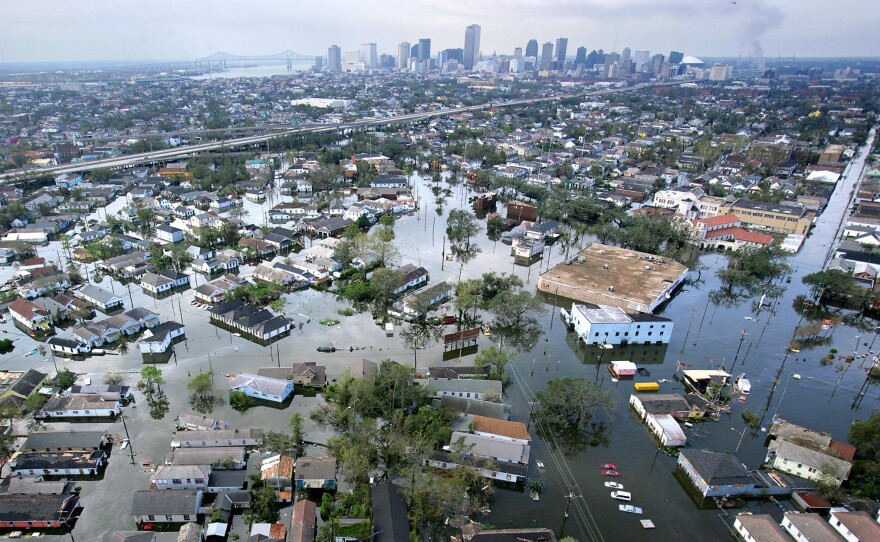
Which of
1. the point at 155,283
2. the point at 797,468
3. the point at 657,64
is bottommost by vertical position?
the point at 155,283

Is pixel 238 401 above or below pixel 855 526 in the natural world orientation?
below

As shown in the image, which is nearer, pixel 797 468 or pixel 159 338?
pixel 797 468

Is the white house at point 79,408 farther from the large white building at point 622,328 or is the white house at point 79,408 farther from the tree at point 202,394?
the large white building at point 622,328

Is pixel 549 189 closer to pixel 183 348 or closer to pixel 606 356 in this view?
pixel 606 356

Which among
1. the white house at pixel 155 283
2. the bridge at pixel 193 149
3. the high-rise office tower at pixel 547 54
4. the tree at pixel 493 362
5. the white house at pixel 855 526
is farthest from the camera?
the high-rise office tower at pixel 547 54

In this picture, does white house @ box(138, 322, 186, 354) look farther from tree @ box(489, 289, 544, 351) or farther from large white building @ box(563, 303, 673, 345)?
large white building @ box(563, 303, 673, 345)

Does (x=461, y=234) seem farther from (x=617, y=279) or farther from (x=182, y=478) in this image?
(x=182, y=478)

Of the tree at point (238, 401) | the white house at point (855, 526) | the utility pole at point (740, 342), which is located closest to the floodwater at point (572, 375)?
the utility pole at point (740, 342)

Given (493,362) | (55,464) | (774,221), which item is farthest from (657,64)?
(55,464)
